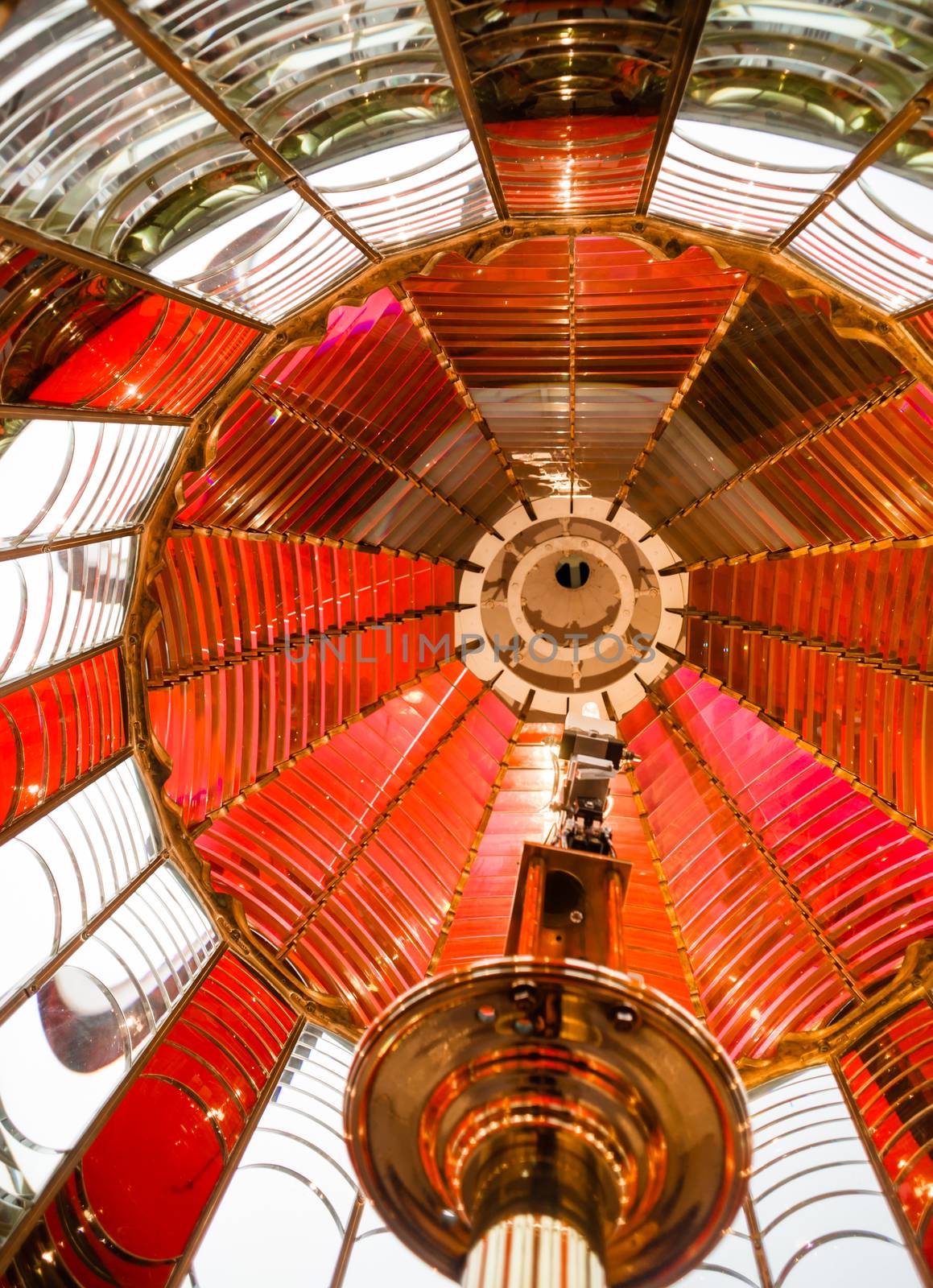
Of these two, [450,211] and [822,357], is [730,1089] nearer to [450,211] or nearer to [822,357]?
[450,211]

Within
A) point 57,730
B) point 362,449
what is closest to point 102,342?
point 57,730

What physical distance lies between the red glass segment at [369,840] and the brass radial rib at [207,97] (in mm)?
3489

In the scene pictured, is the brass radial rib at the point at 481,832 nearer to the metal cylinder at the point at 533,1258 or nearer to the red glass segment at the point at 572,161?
the metal cylinder at the point at 533,1258

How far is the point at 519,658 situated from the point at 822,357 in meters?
3.08

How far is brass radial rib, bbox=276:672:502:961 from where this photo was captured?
6.25m

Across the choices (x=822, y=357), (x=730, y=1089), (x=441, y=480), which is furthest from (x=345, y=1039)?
(x=822, y=357)

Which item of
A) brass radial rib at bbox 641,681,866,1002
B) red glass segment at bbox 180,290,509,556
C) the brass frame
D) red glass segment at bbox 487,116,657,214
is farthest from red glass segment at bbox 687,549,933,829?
red glass segment at bbox 487,116,657,214

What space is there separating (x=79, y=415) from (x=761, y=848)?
14.7 feet

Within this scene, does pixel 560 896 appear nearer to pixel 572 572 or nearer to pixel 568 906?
pixel 568 906

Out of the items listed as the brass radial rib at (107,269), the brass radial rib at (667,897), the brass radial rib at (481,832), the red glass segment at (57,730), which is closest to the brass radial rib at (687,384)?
the brass radial rib at (481,832)

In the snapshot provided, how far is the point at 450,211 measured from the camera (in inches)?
183

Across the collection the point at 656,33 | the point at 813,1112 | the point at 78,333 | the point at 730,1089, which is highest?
the point at 656,33

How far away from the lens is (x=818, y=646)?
22.0 ft

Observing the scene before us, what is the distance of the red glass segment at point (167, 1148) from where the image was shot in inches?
174
